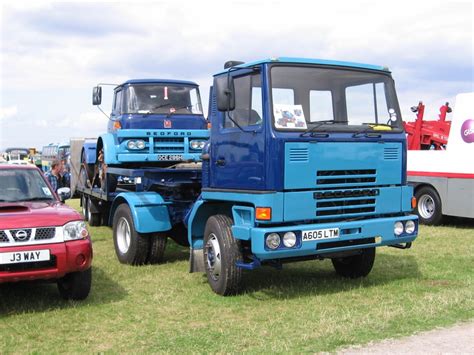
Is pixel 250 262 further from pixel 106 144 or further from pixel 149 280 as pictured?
pixel 106 144

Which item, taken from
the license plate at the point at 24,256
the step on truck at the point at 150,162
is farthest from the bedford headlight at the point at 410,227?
the license plate at the point at 24,256

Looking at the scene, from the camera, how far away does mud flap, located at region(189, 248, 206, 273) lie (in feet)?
24.4

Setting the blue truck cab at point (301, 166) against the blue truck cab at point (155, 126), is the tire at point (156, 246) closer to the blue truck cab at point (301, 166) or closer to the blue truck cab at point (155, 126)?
the blue truck cab at point (301, 166)

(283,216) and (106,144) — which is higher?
(106,144)

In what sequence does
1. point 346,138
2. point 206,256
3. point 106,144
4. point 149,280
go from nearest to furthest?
point 346,138
point 206,256
point 149,280
point 106,144

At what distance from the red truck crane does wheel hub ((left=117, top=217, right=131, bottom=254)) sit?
9.11 meters

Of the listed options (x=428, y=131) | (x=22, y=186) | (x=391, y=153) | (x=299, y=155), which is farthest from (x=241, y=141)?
(x=428, y=131)

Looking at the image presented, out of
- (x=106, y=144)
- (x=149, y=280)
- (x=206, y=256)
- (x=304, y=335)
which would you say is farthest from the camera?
(x=106, y=144)

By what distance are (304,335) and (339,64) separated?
324 centimetres

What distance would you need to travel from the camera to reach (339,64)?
679 centimetres

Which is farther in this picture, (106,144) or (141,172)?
(106,144)

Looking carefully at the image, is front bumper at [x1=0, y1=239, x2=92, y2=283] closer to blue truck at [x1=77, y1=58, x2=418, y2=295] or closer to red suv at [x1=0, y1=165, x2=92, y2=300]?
red suv at [x1=0, y1=165, x2=92, y2=300]

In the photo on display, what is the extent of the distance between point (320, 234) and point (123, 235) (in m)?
4.03

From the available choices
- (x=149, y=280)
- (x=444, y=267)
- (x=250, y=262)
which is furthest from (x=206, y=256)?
(x=444, y=267)
